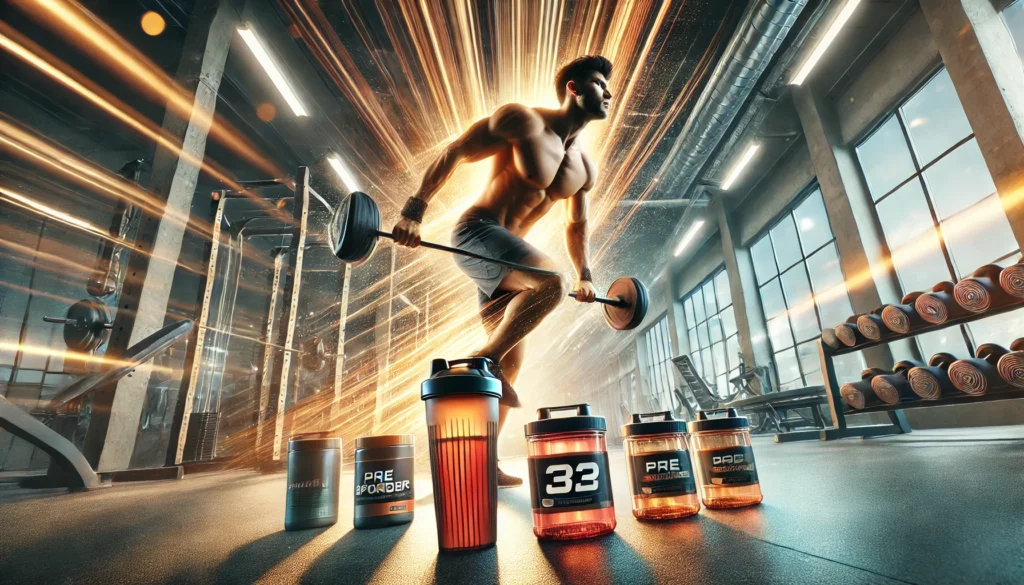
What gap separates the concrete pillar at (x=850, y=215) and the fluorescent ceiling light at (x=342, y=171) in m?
6.86

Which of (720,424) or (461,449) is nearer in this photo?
(461,449)

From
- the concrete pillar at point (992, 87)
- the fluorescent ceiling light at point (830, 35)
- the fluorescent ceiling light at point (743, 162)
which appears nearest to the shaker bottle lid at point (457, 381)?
the concrete pillar at point (992, 87)

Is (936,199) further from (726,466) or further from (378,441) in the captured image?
(378,441)

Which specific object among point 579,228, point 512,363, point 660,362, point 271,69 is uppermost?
point 271,69

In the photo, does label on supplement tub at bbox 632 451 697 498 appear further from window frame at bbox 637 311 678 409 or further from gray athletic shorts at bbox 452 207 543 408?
window frame at bbox 637 311 678 409

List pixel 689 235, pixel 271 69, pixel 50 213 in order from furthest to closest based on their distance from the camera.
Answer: pixel 689 235 < pixel 271 69 < pixel 50 213

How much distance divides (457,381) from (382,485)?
0.59 meters

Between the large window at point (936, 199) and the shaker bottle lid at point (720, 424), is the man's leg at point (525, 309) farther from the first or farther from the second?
the large window at point (936, 199)

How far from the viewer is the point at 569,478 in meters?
0.93

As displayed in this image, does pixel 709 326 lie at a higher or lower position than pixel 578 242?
higher

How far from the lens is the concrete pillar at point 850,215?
20.0 feet

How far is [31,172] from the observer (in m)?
7.35

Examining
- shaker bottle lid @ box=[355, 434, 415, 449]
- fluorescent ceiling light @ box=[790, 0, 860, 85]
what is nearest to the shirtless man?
shaker bottle lid @ box=[355, 434, 415, 449]

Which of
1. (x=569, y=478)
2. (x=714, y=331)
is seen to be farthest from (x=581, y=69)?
(x=714, y=331)
